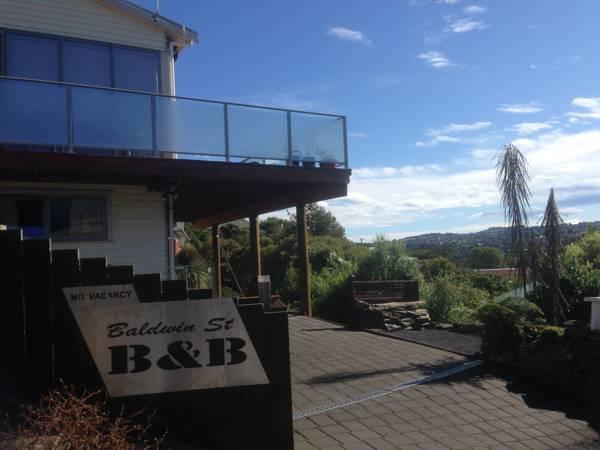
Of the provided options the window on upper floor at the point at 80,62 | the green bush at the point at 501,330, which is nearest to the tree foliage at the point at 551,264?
the green bush at the point at 501,330

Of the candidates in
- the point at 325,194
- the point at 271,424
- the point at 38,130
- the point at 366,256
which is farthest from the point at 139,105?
the point at 366,256

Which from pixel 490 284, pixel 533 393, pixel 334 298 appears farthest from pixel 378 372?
pixel 490 284

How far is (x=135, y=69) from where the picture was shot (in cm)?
1148

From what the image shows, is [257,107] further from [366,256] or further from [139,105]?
[366,256]

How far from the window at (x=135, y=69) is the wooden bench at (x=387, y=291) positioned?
20.7 feet

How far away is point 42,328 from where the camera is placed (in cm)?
541

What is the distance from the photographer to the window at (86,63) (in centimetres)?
1088

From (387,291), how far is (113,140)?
7148 mm

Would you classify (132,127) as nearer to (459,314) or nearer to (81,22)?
(81,22)

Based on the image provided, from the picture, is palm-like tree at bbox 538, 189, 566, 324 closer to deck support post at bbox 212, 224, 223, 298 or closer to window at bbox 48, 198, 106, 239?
window at bbox 48, 198, 106, 239

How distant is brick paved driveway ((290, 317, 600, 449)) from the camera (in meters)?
6.42

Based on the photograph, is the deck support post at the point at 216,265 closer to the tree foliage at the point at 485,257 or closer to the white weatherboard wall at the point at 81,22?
the white weatherboard wall at the point at 81,22

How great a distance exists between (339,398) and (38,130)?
6.07 meters

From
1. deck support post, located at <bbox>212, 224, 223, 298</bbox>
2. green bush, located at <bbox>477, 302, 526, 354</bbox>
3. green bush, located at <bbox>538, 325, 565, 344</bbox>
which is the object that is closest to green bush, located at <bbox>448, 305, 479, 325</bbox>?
green bush, located at <bbox>477, 302, 526, 354</bbox>
